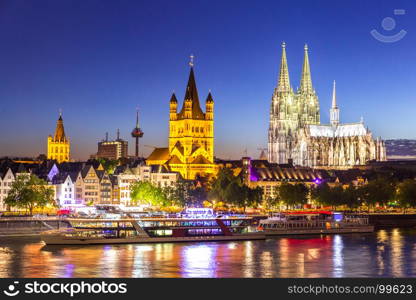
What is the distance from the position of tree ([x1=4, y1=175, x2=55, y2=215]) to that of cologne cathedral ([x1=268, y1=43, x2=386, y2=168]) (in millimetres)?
95968

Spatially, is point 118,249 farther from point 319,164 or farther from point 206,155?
point 319,164

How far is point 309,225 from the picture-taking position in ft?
294

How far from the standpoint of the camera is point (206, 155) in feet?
496

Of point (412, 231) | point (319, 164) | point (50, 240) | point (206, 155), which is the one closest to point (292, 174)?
point (206, 155)

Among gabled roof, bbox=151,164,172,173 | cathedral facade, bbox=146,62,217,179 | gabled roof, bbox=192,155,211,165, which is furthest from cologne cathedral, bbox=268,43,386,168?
gabled roof, bbox=151,164,172,173

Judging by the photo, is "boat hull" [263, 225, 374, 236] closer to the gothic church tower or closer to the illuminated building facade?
the illuminated building facade

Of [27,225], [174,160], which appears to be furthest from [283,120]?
[27,225]

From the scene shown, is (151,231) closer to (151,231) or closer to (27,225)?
(151,231)

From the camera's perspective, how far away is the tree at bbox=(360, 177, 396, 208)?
125188 mm

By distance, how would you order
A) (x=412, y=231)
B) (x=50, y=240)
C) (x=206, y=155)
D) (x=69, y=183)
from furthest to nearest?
(x=206, y=155)
(x=69, y=183)
(x=412, y=231)
(x=50, y=240)

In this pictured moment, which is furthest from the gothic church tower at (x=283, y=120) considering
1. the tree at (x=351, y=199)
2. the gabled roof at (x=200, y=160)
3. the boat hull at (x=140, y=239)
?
the boat hull at (x=140, y=239)

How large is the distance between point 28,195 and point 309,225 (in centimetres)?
3033

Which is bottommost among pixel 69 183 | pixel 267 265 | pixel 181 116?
pixel 267 265

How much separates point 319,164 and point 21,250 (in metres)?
132
